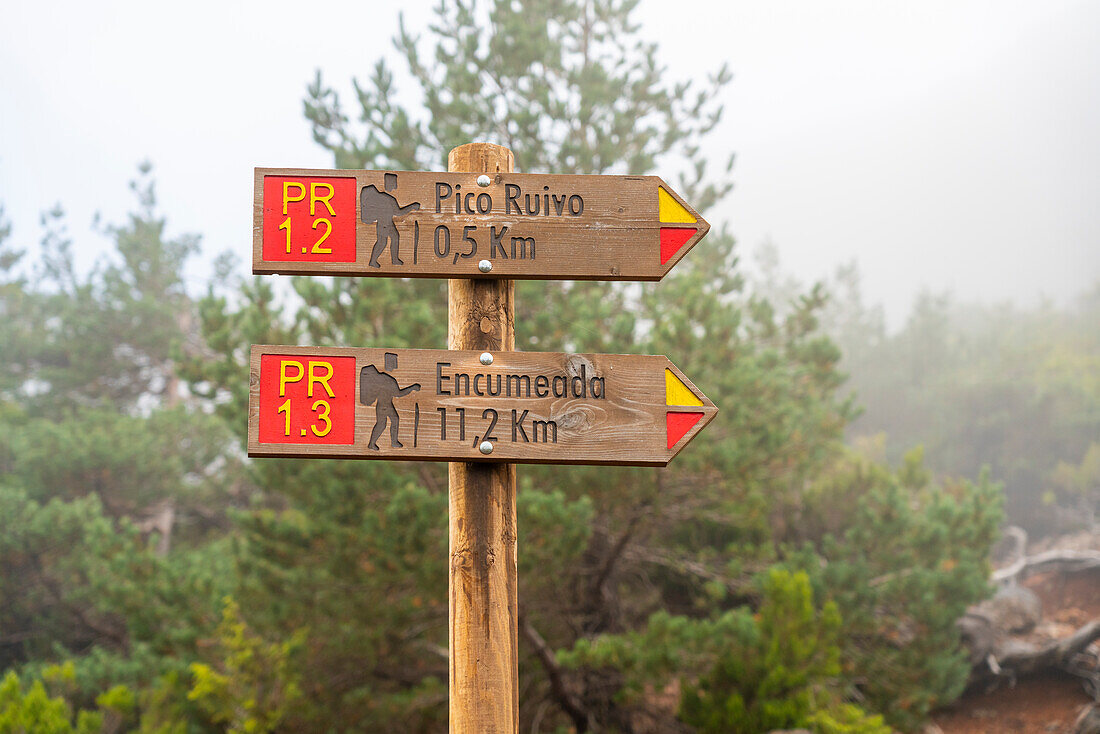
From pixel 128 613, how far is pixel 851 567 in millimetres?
6607

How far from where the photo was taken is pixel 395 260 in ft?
7.32

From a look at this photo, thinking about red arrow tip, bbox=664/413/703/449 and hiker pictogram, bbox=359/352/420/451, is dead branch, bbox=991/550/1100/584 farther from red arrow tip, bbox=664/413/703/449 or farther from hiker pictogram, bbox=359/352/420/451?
hiker pictogram, bbox=359/352/420/451

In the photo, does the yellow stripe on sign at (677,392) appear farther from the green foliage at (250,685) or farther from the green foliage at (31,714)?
the green foliage at (31,714)

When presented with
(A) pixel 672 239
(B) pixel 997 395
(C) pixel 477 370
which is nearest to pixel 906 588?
(A) pixel 672 239

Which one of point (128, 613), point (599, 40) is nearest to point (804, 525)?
point (599, 40)

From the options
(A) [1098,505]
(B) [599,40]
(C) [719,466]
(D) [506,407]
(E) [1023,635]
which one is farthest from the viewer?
(A) [1098,505]

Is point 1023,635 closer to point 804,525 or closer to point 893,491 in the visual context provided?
point 804,525

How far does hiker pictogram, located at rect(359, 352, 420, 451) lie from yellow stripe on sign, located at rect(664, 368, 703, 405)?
2.32 ft

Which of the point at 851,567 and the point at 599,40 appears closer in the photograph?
the point at 851,567

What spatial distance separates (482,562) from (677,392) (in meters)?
0.74

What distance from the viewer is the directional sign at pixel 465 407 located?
6.87ft

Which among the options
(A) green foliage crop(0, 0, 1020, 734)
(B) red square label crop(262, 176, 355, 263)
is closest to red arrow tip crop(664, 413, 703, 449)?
(B) red square label crop(262, 176, 355, 263)

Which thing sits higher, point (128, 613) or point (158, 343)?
point (158, 343)

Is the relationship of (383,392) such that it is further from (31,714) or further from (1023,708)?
(1023,708)
